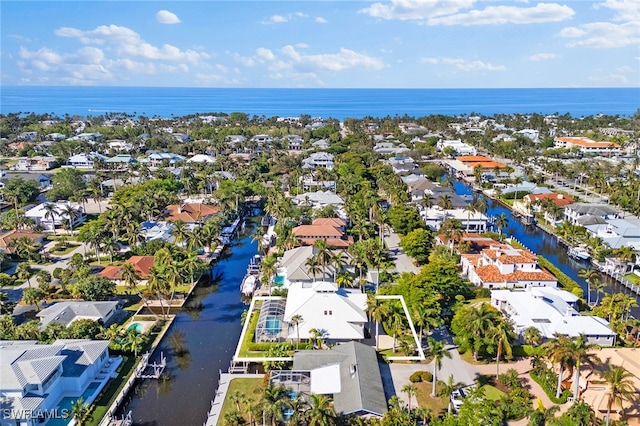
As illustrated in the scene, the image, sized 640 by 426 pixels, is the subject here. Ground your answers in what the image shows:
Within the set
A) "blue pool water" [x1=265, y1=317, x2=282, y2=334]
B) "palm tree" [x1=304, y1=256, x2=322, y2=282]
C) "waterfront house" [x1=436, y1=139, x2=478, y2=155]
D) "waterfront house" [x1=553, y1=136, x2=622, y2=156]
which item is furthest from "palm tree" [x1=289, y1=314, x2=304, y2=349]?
"waterfront house" [x1=553, y1=136, x2=622, y2=156]

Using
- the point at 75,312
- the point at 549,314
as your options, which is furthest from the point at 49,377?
the point at 549,314

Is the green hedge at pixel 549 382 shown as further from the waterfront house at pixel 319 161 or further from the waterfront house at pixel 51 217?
the waterfront house at pixel 319 161

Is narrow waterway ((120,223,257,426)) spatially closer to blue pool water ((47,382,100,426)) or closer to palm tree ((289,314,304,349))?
blue pool water ((47,382,100,426))

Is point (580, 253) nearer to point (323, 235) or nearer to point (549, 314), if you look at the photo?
point (549, 314)

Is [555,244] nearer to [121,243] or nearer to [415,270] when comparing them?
[415,270]

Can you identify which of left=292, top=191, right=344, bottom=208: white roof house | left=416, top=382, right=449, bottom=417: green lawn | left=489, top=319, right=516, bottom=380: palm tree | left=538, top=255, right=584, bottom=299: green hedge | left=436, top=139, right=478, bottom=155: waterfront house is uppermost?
left=436, top=139, right=478, bottom=155: waterfront house

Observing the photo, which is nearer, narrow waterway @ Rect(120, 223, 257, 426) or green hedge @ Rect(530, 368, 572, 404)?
green hedge @ Rect(530, 368, 572, 404)

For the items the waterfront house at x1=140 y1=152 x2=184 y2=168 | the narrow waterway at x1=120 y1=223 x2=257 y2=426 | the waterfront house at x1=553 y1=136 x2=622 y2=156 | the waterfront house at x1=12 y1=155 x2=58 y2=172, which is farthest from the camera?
the waterfront house at x1=553 y1=136 x2=622 y2=156
